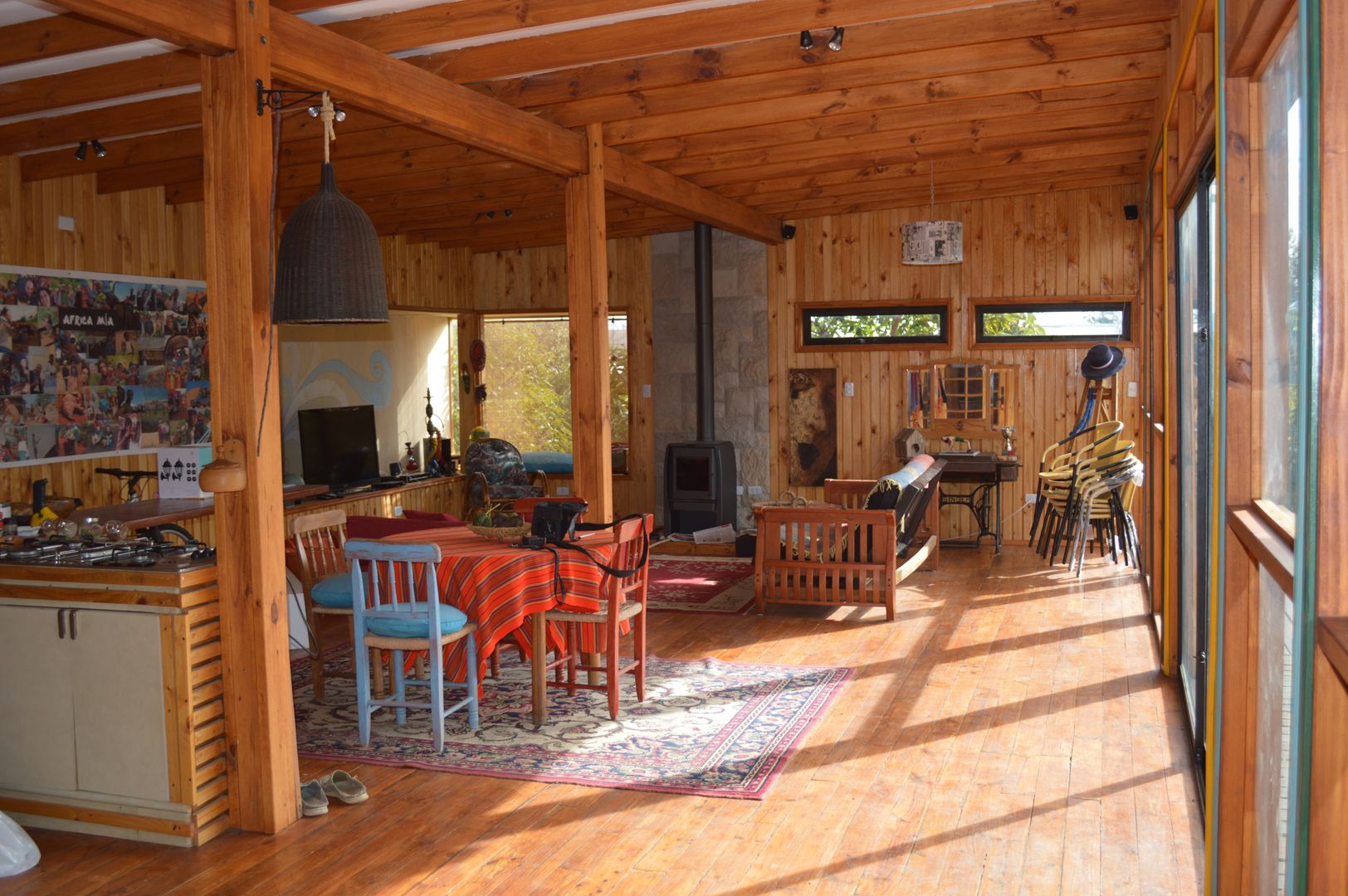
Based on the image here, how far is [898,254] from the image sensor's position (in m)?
10.6

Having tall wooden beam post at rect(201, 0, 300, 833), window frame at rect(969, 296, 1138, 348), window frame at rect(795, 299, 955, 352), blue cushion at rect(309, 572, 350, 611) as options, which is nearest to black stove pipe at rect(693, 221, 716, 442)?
window frame at rect(795, 299, 955, 352)

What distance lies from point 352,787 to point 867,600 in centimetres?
378

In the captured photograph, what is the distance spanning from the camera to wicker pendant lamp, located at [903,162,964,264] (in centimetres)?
711

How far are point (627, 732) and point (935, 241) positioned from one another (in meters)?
3.67

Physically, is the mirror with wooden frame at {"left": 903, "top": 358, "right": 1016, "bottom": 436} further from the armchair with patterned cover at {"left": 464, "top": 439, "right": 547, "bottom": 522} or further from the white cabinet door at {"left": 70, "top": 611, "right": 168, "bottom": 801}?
the white cabinet door at {"left": 70, "top": 611, "right": 168, "bottom": 801}

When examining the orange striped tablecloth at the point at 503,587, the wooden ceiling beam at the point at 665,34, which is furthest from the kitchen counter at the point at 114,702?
the wooden ceiling beam at the point at 665,34

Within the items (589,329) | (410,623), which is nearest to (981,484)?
(589,329)

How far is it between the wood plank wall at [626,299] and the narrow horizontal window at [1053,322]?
3.24m

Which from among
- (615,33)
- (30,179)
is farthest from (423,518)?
(30,179)

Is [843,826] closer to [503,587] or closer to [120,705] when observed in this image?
[503,587]

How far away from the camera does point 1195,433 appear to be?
4.93 metres

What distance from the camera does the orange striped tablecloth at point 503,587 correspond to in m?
4.96

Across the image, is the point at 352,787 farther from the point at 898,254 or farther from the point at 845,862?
the point at 898,254

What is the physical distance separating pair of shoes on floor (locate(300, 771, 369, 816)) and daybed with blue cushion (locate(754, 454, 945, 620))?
136 inches
